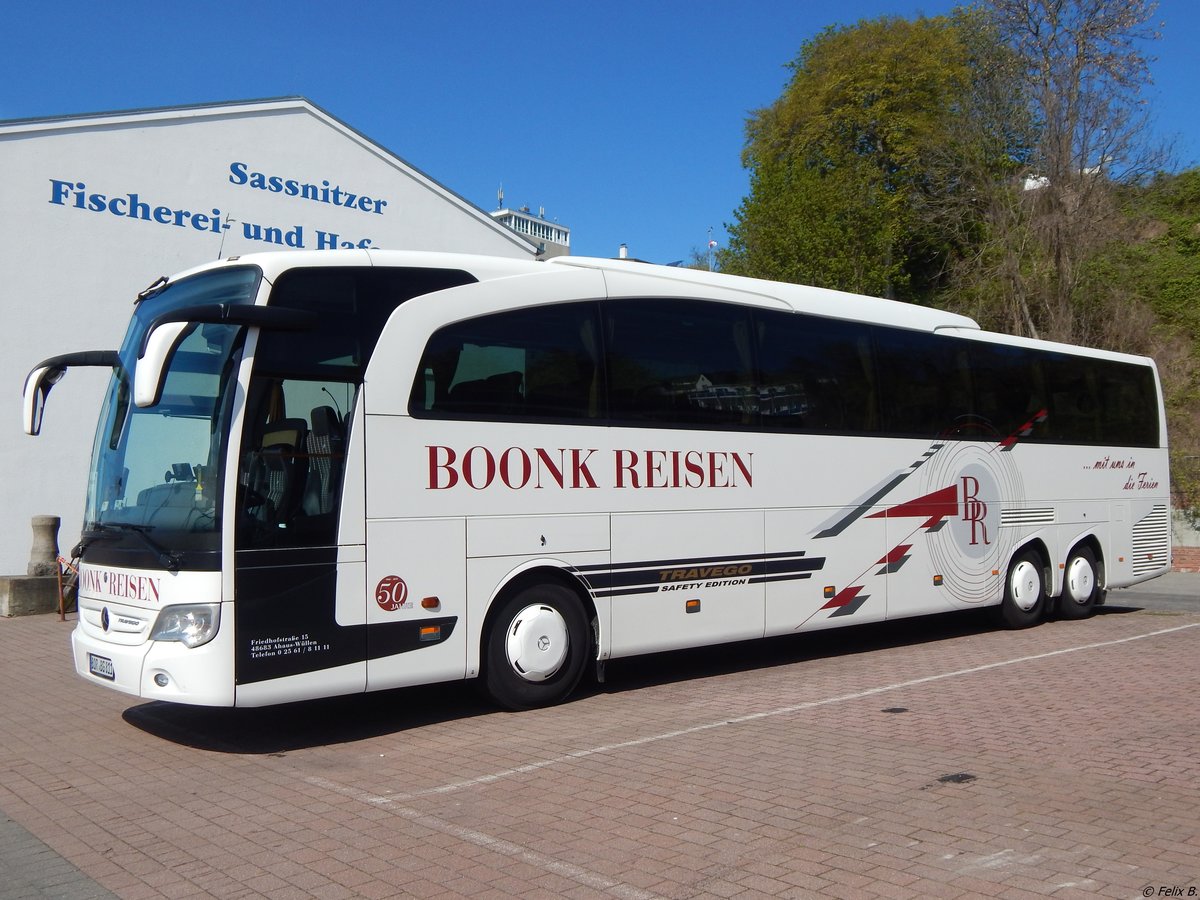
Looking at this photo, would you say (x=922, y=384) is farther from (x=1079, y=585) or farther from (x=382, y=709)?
(x=382, y=709)

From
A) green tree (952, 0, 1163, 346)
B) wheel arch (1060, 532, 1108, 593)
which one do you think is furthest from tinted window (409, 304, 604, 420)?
green tree (952, 0, 1163, 346)

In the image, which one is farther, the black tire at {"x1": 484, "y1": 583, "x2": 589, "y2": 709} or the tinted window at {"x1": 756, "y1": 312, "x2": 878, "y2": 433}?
the tinted window at {"x1": 756, "y1": 312, "x2": 878, "y2": 433}

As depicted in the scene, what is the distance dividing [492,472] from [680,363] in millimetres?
2289

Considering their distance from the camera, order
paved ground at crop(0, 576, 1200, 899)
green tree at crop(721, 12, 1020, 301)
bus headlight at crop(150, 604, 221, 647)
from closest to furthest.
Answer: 1. paved ground at crop(0, 576, 1200, 899)
2. bus headlight at crop(150, 604, 221, 647)
3. green tree at crop(721, 12, 1020, 301)

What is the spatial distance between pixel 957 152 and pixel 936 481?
77.9 feet

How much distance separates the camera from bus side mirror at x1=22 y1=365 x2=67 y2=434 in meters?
8.20

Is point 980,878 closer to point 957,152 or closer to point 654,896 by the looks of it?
point 654,896

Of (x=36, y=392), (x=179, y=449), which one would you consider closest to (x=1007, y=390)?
(x=179, y=449)

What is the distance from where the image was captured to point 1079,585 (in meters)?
15.0

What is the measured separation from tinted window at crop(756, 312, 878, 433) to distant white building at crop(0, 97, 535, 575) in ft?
33.2

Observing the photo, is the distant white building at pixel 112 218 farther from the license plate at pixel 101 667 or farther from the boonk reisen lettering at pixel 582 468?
the boonk reisen lettering at pixel 582 468

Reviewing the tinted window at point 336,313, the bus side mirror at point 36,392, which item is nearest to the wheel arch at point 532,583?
the tinted window at point 336,313

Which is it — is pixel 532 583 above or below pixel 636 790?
above

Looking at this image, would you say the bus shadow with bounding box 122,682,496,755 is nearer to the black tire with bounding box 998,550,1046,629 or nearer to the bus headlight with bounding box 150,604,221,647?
the bus headlight with bounding box 150,604,221,647
